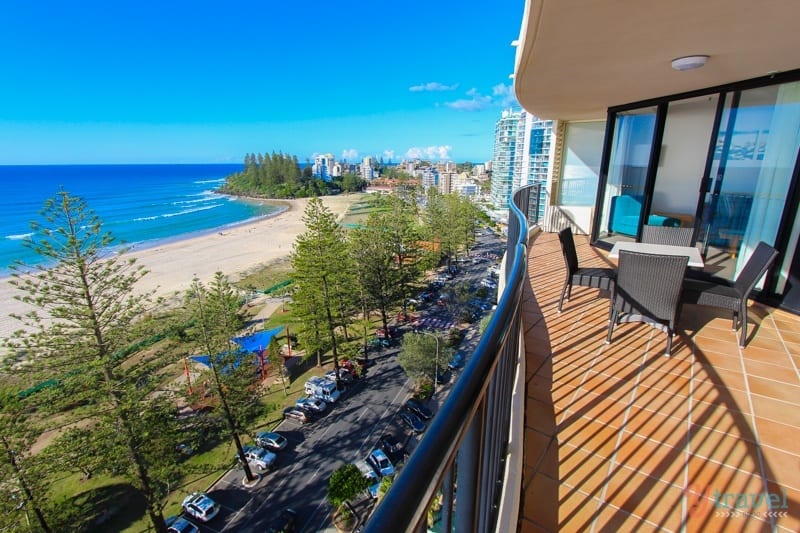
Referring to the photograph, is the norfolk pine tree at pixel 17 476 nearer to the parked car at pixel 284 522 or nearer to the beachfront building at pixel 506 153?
the parked car at pixel 284 522

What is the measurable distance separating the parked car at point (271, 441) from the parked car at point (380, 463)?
293 cm

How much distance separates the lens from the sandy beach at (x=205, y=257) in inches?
953

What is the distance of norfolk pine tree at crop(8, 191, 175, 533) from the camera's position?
7.86 metres

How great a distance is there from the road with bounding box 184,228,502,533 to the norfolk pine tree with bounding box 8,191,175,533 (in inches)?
70.5

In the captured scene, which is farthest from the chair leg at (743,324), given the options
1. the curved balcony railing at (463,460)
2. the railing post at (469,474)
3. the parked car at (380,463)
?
the parked car at (380,463)

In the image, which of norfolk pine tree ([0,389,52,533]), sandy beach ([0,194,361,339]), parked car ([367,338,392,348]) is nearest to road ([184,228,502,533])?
parked car ([367,338,392,348])

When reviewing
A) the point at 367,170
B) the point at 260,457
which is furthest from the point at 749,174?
the point at 367,170

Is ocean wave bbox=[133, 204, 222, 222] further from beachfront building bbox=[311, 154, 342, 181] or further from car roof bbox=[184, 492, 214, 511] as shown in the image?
beachfront building bbox=[311, 154, 342, 181]

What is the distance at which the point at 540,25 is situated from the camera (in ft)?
9.23

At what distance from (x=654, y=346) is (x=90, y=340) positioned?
10.4m

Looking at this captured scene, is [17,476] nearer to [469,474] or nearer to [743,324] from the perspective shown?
[469,474]

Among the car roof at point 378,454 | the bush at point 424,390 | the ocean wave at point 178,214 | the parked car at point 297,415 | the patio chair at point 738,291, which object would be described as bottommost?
the parked car at point 297,415

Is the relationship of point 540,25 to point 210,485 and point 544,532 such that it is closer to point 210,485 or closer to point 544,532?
point 544,532

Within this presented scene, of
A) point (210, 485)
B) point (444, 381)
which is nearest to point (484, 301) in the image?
point (444, 381)
